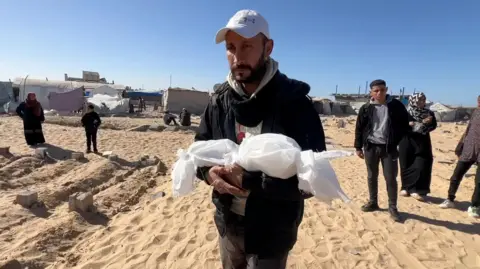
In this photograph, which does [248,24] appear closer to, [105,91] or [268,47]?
[268,47]

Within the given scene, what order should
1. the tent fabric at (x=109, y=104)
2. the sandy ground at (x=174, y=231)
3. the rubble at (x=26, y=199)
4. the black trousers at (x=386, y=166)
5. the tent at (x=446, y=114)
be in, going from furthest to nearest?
the tent at (x=446, y=114), the tent fabric at (x=109, y=104), the rubble at (x=26, y=199), the black trousers at (x=386, y=166), the sandy ground at (x=174, y=231)

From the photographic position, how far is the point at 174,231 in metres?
4.09

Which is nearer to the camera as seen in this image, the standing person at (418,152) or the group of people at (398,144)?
the group of people at (398,144)

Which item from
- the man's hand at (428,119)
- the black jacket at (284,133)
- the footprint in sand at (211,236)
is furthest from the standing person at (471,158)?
the black jacket at (284,133)

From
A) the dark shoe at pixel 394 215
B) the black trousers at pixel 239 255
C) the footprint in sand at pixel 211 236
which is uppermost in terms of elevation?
the black trousers at pixel 239 255

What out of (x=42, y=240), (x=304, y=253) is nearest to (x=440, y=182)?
(x=304, y=253)

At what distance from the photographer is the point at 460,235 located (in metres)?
4.24

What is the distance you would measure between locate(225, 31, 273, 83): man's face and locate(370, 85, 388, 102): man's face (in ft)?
11.6

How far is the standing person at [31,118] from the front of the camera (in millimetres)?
9797

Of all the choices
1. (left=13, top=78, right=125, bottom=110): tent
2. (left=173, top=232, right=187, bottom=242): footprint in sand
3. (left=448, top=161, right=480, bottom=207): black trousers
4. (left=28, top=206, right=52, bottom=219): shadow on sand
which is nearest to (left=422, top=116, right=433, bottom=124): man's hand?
(left=448, top=161, right=480, bottom=207): black trousers

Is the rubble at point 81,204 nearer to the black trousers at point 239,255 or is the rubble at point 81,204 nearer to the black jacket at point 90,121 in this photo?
the black trousers at point 239,255

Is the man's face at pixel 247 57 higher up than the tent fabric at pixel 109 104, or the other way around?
the man's face at pixel 247 57

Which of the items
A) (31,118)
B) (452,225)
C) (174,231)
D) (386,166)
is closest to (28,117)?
(31,118)

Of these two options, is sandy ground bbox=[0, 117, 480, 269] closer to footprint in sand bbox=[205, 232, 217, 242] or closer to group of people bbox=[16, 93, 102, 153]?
footprint in sand bbox=[205, 232, 217, 242]
